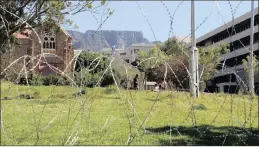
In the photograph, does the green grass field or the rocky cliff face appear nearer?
the rocky cliff face

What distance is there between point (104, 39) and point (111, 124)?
3.45 m

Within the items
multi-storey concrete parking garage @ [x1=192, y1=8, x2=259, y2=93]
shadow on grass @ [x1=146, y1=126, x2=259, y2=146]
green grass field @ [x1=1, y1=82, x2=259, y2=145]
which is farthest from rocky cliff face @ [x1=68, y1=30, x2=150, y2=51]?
shadow on grass @ [x1=146, y1=126, x2=259, y2=146]

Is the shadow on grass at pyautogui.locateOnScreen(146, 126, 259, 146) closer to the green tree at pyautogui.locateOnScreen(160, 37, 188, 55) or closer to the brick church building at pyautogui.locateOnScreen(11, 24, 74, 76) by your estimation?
the green tree at pyautogui.locateOnScreen(160, 37, 188, 55)

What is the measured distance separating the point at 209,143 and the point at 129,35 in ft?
6.31

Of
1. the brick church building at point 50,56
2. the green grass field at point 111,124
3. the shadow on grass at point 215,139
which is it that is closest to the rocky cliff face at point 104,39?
the brick church building at point 50,56

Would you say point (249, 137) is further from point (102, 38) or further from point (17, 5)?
point (17, 5)

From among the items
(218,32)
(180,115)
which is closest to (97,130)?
(180,115)

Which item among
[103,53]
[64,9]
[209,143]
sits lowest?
[209,143]

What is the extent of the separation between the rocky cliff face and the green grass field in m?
0.49

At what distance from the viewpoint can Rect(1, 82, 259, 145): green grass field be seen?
14.8 feet

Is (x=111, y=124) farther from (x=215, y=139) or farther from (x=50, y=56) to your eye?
(x=50, y=56)

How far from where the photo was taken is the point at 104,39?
13.4 feet

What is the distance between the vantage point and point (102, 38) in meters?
4.08

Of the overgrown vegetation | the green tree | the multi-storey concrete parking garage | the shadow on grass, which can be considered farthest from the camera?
the shadow on grass
